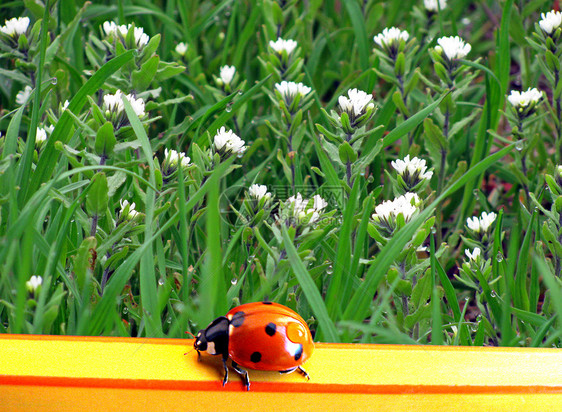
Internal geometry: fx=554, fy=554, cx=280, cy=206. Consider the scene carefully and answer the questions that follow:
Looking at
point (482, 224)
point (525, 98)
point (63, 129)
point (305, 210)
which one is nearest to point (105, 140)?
point (63, 129)

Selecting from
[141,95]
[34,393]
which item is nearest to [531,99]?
[141,95]

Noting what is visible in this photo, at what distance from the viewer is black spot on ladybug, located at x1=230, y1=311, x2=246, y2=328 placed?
2.73 ft

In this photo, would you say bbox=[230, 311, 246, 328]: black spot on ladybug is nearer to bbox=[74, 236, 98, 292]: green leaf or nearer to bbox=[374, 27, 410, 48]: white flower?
bbox=[74, 236, 98, 292]: green leaf

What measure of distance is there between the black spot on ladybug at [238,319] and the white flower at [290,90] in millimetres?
696

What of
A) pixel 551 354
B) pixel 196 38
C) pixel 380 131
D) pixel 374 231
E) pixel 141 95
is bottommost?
pixel 551 354

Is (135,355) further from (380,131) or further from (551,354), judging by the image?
(380,131)

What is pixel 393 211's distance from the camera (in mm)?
1075

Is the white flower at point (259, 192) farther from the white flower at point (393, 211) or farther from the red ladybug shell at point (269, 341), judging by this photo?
the red ladybug shell at point (269, 341)

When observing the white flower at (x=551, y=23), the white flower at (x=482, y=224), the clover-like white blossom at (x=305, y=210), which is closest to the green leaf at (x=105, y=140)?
the clover-like white blossom at (x=305, y=210)

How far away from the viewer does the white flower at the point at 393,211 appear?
1.06 meters

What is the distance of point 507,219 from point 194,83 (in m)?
1.01

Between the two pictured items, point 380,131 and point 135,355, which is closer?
point 135,355

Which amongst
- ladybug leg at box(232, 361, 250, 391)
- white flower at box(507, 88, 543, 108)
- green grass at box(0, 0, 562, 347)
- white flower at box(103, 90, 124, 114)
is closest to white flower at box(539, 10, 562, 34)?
green grass at box(0, 0, 562, 347)

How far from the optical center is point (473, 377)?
797 millimetres
